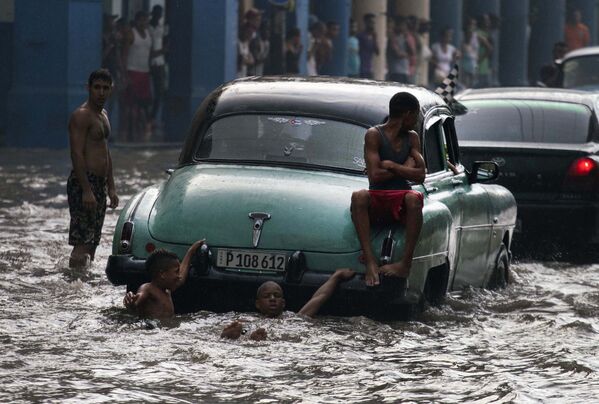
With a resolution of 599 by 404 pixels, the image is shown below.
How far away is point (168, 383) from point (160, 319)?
173 cm

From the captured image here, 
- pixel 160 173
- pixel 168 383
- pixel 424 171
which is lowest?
pixel 160 173

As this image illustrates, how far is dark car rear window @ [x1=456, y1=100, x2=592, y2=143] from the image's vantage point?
47.5 feet

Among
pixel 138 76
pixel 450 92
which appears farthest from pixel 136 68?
pixel 450 92

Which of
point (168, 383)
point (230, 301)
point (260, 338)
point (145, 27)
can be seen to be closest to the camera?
point (168, 383)

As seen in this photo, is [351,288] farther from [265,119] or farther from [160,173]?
[160,173]

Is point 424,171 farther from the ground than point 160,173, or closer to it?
farther from the ground

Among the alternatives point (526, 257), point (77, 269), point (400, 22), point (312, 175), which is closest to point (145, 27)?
point (400, 22)

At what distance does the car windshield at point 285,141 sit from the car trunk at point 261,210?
0.26 meters

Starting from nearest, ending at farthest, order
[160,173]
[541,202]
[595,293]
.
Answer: [595,293]
[541,202]
[160,173]

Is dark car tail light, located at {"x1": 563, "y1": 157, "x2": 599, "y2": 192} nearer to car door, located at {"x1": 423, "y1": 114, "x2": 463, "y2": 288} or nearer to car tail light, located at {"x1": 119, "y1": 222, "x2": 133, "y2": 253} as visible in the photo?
car door, located at {"x1": 423, "y1": 114, "x2": 463, "y2": 288}

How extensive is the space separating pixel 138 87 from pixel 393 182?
773 inches

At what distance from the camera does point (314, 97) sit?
10.5 m

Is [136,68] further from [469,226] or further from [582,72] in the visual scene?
Answer: [469,226]

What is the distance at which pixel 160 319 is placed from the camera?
9305 mm
